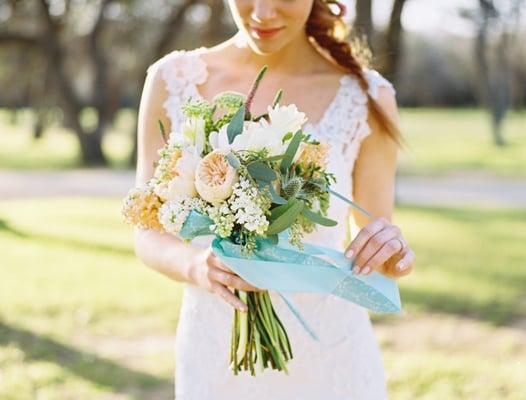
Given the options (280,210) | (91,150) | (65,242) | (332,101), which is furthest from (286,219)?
(91,150)

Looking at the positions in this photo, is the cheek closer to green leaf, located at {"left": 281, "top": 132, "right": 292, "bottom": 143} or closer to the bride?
the bride

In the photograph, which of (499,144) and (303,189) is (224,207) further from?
(499,144)

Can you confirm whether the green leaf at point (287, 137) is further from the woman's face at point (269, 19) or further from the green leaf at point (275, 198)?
the woman's face at point (269, 19)

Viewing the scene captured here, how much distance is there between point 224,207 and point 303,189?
0.20 meters

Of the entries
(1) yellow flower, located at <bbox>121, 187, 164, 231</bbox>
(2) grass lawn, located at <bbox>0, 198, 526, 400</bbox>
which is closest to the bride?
(1) yellow flower, located at <bbox>121, 187, 164, 231</bbox>

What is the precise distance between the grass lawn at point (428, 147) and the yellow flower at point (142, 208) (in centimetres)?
753

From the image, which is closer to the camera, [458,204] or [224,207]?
[224,207]

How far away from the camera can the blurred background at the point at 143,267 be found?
17.2 feet

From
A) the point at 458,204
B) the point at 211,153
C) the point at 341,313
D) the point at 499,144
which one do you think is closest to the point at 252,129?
the point at 211,153

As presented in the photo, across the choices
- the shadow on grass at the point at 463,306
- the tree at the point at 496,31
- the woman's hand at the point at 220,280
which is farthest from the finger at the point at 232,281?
the tree at the point at 496,31

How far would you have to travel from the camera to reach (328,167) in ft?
7.43

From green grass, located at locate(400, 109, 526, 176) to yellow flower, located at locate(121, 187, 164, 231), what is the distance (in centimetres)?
90

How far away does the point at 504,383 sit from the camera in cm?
503

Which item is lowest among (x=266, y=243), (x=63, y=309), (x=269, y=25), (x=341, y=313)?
(x=63, y=309)
